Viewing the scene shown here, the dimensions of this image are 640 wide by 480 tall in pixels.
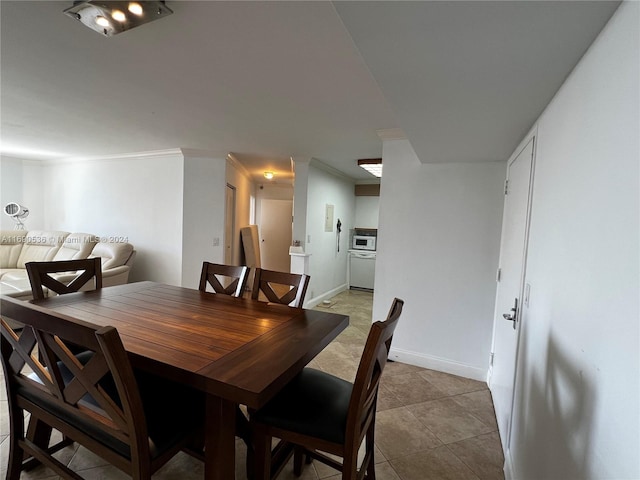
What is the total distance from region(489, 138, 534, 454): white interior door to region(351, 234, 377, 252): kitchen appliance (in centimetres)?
346

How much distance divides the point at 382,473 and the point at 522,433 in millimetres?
757

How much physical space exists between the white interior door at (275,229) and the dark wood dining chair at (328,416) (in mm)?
5505

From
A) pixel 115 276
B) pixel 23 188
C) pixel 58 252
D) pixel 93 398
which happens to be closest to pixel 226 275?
pixel 93 398

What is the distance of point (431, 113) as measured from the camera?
5.28ft

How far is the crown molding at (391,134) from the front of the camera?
2.84 meters

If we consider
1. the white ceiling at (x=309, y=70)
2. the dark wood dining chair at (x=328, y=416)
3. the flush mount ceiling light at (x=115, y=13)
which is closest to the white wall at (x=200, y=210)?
the white ceiling at (x=309, y=70)

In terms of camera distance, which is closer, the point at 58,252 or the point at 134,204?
the point at 58,252

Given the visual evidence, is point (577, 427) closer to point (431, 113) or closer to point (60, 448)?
point (431, 113)

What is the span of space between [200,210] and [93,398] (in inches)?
138

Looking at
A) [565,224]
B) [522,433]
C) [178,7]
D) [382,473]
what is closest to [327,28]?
[178,7]

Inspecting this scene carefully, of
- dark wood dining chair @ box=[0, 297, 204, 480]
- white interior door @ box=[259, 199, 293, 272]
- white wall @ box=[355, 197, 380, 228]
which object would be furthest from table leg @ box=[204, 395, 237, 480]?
white interior door @ box=[259, 199, 293, 272]

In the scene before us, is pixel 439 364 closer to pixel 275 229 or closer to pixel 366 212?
pixel 366 212

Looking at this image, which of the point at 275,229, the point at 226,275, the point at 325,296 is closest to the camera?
the point at 226,275

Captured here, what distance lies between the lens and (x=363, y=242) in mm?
6070
